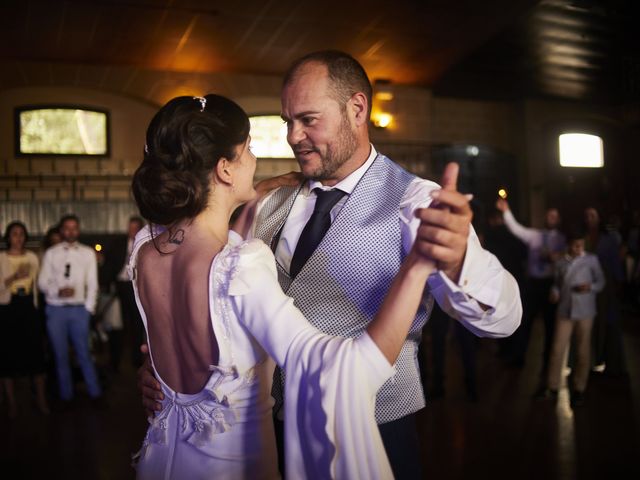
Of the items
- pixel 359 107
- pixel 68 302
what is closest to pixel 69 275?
pixel 68 302

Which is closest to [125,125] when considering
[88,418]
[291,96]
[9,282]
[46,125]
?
[46,125]

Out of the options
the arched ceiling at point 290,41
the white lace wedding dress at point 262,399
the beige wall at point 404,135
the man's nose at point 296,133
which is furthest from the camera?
the beige wall at point 404,135

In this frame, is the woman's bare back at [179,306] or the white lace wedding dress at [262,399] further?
the woman's bare back at [179,306]

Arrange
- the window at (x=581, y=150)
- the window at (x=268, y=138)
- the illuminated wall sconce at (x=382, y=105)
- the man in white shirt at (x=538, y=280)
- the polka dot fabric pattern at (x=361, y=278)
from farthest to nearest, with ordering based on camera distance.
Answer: the window at (x=581, y=150) → the illuminated wall sconce at (x=382, y=105) → the window at (x=268, y=138) → the man in white shirt at (x=538, y=280) → the polka dot fabric pattern at (x=361, y=278)

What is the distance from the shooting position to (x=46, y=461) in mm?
3604

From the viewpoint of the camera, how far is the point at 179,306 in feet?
4.08

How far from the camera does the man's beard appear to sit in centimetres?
159

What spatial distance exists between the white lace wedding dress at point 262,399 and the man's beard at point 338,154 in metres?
0.31

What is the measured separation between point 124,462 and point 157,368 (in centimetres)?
250

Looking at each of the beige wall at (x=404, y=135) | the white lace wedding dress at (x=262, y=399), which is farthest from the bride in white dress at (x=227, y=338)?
the beige wall at (x=404, y=135)

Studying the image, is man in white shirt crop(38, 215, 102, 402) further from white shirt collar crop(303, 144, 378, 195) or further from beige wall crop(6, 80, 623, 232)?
white shirt collar crop(303, 144, 378, 195)

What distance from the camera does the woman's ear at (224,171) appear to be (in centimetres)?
132

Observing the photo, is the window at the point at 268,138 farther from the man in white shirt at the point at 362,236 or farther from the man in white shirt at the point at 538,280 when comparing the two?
the man in white shirt at the point at 362,236

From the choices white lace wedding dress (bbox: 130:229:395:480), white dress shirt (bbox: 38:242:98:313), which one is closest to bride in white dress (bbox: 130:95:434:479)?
white lace wedding dress (bbox: 130:229:395:480)
